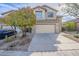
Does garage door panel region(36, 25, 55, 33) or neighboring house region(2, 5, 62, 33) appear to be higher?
neighboring house region(2, 5, 62, 33)

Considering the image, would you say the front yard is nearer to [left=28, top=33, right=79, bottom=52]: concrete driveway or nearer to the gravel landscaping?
[left=28, top=33, right=79, bottom=52]: concrete driveway

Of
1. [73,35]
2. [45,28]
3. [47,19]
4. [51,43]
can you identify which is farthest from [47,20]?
[73,35]

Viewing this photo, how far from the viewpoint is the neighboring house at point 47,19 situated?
5078 mm

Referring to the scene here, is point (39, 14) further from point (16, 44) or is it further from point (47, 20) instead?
point (16, 44)

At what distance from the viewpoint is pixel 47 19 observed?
5113mm

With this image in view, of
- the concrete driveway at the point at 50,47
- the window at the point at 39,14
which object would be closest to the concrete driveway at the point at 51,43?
the concrete driveway at the point at 50,47

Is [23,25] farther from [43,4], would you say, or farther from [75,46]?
[75,46]

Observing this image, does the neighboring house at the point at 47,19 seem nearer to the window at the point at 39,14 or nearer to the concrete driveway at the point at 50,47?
the window at the point at 39,14

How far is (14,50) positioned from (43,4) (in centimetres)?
89

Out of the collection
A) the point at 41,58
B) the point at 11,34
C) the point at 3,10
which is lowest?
the point at 41,58

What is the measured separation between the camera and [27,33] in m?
5.11

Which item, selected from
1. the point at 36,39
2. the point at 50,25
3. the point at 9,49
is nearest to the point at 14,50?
the point at 9,49

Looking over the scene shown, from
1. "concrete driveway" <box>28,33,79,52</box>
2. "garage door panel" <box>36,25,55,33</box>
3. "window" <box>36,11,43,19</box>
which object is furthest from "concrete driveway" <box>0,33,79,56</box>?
"window" <box>36,11,43,19</box>

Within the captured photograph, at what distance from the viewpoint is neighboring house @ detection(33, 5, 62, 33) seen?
16.7ft
